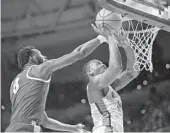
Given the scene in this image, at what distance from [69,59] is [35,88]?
0.46 metres

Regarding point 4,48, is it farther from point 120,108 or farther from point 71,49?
point 120,108

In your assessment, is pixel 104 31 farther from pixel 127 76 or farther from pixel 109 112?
pixel 109 112

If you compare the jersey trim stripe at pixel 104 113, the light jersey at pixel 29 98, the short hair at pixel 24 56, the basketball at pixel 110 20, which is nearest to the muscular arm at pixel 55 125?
the light jersey at pixel 29 98

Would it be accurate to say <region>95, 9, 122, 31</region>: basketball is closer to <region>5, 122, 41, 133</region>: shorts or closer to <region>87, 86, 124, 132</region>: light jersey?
<region>87, 86, 124, 132</region>: light jersey

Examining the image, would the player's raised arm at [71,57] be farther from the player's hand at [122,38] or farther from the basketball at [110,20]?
the basketball at [110,20]

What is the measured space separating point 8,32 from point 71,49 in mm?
814

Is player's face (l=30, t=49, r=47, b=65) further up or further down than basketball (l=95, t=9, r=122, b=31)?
further down

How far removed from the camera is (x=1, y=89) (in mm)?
5086

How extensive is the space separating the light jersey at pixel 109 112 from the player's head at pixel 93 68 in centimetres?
21

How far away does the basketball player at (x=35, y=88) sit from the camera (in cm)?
443

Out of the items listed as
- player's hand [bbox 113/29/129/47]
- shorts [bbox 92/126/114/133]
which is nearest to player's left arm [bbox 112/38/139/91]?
player's hand [bbox 113/29/129/47]

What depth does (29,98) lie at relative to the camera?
445 centimetres

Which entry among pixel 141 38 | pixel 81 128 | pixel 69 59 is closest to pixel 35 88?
pixel 69 59

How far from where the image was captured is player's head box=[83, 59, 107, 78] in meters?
4.65
